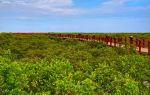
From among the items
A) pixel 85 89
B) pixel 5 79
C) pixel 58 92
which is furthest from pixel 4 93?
pixel 85 89

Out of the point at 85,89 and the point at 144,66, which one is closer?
the point at 85,89

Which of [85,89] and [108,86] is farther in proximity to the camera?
[108,86]

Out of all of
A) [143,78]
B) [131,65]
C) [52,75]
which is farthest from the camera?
[131,65]

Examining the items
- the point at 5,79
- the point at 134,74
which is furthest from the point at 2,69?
the point at 134,74

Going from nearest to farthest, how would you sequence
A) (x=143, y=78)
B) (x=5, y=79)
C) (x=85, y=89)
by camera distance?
(x=85, y=89) < (x=5, y=79) < (x=143, y=78)

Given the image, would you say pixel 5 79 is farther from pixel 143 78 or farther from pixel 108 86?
pixel 143 78

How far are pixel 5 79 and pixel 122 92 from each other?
4.66 m

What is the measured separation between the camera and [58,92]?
16219 millimetres

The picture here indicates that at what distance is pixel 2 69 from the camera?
1759 centimetres

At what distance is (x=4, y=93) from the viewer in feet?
54.1

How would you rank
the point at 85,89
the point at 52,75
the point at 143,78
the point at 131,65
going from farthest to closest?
the point at 131,65
the point at 143,78
the point at 52,75
the point at 85,89

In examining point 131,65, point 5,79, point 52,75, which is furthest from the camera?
point 131,65

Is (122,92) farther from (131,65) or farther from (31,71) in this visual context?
(131,65)

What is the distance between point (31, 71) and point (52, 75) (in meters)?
1.02
